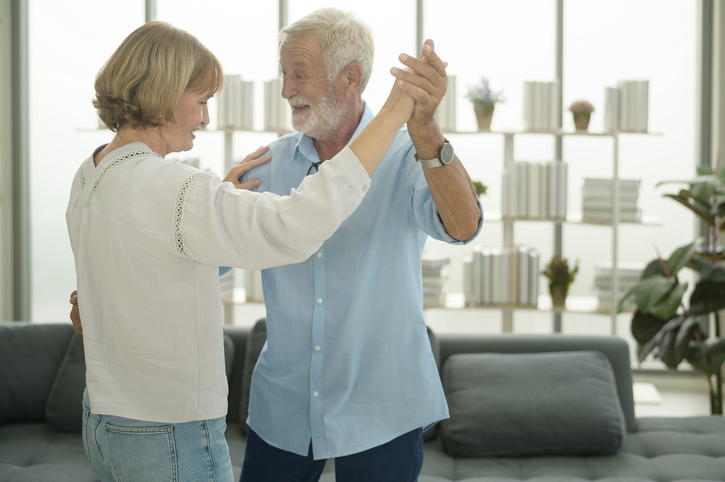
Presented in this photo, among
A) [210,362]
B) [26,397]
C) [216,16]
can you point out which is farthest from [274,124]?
[210,362]

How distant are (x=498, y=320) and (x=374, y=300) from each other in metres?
3.77

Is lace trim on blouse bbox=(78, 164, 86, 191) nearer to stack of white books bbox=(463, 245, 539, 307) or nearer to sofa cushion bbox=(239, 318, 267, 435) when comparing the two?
sofa cushion bbox=(239, 318, 267, 435)

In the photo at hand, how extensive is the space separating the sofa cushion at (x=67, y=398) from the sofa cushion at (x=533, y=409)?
1.40 m

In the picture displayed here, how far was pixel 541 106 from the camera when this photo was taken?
405 cm

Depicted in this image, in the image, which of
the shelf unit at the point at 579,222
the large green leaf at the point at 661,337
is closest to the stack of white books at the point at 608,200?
the shelf unit at the point at 579,222

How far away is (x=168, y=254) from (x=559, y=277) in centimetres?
→ 350

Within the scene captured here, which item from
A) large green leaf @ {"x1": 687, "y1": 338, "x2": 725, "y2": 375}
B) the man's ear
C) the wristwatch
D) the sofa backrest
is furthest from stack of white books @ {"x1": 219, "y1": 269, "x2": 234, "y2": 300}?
the wristwatch

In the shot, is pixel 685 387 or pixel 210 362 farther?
pixel 685 387

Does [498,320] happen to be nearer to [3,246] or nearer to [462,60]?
[462,60]

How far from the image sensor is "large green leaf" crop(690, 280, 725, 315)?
3.34 m

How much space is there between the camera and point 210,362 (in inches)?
41.6

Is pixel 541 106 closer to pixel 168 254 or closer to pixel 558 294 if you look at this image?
pixel 558 294

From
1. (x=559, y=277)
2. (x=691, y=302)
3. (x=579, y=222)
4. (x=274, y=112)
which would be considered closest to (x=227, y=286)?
(x=274, y=112)

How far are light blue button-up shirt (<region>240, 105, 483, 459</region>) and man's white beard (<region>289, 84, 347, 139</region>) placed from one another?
0.50 ft
